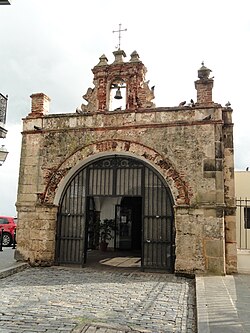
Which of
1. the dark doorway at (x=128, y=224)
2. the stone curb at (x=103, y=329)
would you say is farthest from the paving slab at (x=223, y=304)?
the dark doorway at (x=128, y=224)

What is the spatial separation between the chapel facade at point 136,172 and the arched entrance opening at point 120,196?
3cm

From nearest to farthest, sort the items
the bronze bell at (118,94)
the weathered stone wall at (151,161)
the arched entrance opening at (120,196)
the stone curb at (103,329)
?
the stone curb at (103,329)
the weathered stone wall at (151,161)
the arched entrance opening at (120,196)
the bronze bell at (118,94)

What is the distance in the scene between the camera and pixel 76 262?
9734mm

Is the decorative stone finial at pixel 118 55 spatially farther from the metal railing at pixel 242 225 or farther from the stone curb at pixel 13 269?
the metal railing at pixel 242 225

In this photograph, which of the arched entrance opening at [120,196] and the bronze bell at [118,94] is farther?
the bronze bell at [118,94]

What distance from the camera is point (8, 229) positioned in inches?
650

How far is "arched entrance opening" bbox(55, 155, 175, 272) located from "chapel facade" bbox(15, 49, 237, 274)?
0.03 m

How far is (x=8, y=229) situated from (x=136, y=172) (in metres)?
9.56

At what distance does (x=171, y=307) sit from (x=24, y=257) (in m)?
5.54

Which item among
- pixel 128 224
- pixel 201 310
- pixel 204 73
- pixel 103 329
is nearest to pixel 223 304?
pixel 201 310

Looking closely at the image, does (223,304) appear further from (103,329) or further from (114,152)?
(114,152)

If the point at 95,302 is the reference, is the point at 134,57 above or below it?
above

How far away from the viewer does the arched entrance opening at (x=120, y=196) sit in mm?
9242

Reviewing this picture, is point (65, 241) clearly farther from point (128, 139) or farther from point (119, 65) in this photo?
point (119, 65)
